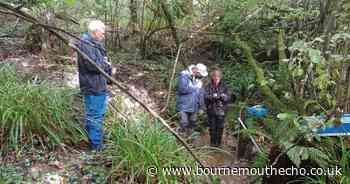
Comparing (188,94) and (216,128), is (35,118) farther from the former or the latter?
(216,128)

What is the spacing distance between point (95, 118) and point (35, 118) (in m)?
0.79

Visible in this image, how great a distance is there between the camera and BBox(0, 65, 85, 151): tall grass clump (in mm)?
5777

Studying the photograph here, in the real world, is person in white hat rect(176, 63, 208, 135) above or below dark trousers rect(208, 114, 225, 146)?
above

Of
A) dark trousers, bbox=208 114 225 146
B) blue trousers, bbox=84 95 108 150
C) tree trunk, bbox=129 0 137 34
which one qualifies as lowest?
dark trousers, bbox=208 114 225 146

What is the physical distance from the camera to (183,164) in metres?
5.53

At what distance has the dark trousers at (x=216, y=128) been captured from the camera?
8383mm

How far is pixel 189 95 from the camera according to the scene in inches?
319

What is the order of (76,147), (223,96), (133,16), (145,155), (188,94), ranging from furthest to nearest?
(133,16) → (223,96) → (188,94) → (76,147) → (145,155)

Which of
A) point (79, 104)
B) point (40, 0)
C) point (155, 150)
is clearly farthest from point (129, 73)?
point (40, 0)

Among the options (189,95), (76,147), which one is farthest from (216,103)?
(76,147)

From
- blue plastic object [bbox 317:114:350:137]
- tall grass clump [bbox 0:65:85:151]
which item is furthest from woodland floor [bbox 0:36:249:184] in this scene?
blue plastic object [bbox 317:114:350:137]

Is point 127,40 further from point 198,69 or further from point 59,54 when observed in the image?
point 198,69

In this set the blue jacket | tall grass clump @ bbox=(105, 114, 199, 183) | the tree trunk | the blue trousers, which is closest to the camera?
tall grass clump @ bbox=(105, 114, 199, 183)

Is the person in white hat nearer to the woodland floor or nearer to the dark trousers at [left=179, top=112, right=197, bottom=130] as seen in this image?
the dark trousers at [left=179, top=112, right=197, bottom=130]
